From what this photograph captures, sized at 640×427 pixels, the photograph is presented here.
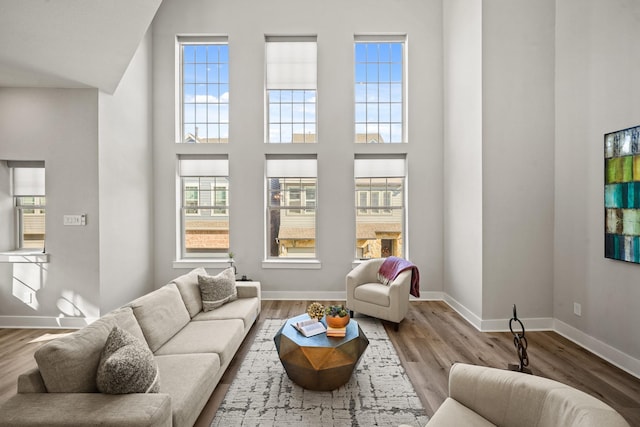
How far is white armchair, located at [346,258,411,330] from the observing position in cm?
404

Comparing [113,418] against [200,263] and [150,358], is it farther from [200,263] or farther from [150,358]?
[200,263]

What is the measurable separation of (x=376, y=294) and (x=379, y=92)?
3391 mm

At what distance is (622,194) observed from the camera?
9.87ft

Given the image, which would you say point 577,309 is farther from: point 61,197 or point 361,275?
point 61,197

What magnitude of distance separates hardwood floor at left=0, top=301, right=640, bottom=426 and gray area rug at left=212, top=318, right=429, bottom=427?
0.11 metres

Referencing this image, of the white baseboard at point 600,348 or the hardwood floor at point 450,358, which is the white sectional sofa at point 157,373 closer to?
the hardwood floor at point 450,358

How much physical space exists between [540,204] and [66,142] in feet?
19.6

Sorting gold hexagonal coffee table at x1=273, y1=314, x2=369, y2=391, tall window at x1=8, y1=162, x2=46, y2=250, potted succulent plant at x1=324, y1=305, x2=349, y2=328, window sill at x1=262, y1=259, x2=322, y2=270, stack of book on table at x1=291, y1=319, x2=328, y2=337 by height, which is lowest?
gold hexagonal coffee table at x1=273, y1=314, x2=369, y2=391

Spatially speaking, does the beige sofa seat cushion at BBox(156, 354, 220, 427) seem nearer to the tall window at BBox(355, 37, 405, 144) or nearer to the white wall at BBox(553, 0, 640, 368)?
the white wall at BBox(553, 0, 640, 368)

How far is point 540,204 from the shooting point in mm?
3965

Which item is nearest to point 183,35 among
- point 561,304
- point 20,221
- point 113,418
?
point 20,221

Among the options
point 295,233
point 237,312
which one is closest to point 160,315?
point 237,312

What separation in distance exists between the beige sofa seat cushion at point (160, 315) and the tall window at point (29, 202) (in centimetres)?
250

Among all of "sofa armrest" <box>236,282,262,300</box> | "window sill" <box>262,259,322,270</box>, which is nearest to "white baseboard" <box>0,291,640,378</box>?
"window sill" <box>262,259,322,270</box>
